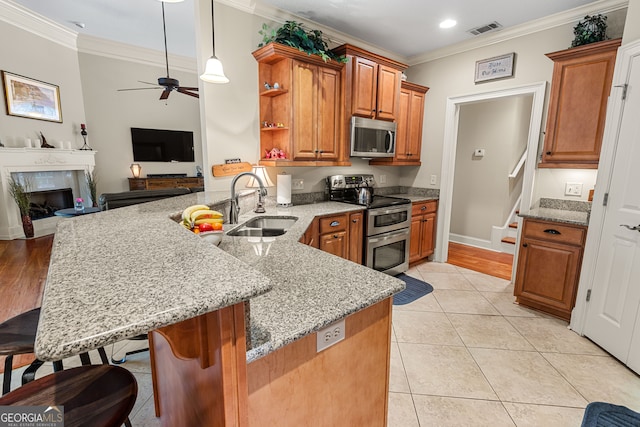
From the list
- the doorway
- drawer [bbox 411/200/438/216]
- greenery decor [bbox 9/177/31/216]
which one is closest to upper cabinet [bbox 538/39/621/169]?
the doorway

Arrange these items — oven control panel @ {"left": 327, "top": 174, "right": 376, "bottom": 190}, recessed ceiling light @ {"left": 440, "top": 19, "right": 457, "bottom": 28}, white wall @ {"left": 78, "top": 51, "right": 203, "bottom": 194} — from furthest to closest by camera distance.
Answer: white wall @ {"left": 78, "top": 51, "right": 203, "bottom": 194} → oven control panel @ {"left": 327, "top": 174, "right": 376, "bottom": 190} → recessed ceiling light @ {"left": 440, "top": 19, "right": 457, "bottom": 28}

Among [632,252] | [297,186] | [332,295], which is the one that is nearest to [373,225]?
[297,186]

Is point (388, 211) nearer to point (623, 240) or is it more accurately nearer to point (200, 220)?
point (623, 240)

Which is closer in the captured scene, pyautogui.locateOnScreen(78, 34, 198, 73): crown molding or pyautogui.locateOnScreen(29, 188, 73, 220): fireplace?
pyautogui.locateOnScreen(29, 188, 73, 220): fireplace

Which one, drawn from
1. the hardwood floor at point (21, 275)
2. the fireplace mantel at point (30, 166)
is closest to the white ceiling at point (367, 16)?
the fireplace mantel at point (30, 166)

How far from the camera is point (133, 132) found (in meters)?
5.95

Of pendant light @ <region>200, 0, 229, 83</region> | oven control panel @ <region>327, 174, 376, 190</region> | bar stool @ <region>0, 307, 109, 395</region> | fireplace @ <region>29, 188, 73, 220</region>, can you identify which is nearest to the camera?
Result: bar stool @ <region>0, 307, 109, 395</region>

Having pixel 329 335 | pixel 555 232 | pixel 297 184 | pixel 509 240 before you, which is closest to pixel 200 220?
pixel 329 335

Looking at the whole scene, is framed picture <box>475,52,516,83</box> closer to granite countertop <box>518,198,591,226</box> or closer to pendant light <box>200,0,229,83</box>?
granite countertop <box>518,198,591,226</box>

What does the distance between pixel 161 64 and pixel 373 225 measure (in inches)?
224

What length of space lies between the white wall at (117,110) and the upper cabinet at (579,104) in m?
6.38

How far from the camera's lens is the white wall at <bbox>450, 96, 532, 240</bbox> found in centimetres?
432

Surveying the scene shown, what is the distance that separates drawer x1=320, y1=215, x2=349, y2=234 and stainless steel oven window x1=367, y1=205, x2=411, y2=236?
1.07 feet

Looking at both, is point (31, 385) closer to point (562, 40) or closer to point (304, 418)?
point (304, 418)
